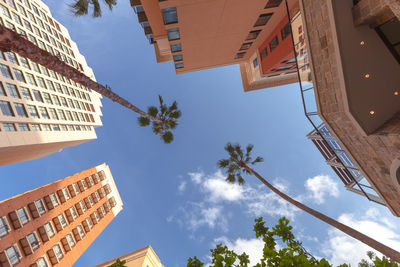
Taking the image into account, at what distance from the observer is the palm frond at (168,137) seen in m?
21.9

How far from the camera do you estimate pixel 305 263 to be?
612 cm

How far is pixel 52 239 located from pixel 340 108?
36041mm

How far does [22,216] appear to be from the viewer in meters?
21.6

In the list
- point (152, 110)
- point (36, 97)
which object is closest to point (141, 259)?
point (152, 110)

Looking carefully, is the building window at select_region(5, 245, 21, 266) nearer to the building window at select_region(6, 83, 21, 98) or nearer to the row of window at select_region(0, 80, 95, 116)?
the row of window at select_region(0, 80, 95, 116)

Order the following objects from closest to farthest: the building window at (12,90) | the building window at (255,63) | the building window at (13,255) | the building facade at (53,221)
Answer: the building window at (13,255) < the building facade at (53,221) < the building window at (255,63) < the building window at (12,90)

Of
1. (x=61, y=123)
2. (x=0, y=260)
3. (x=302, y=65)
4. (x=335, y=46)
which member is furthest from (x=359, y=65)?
(x=61, y=123)

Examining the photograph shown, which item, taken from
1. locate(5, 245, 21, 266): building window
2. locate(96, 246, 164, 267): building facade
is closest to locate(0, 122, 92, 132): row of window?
locate(5, 245, 21, 266): building window

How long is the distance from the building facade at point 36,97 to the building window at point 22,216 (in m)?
8.67

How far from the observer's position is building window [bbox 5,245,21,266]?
18.5 metres

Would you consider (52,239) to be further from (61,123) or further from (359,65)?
(359,65)

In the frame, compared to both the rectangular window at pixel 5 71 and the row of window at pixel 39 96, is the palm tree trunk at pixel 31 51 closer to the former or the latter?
the row of window at pixel 39 96

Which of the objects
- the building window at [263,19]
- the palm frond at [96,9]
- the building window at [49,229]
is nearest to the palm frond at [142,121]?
the palm frond at [96,9]

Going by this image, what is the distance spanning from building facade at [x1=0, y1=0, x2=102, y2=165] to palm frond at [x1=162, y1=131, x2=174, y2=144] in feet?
44.3
